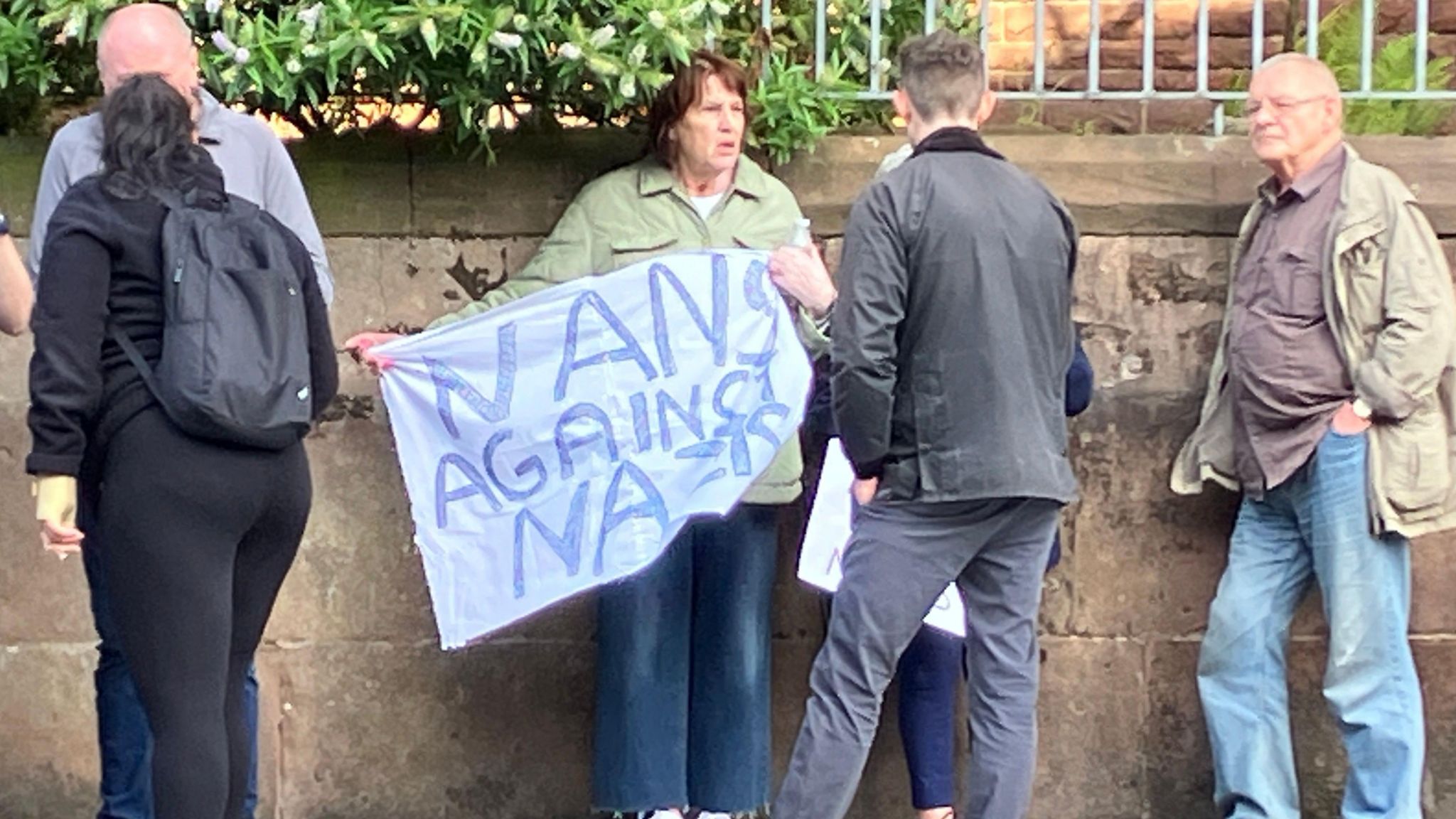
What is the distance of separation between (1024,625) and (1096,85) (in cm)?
177

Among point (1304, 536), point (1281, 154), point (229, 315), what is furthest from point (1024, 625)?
point (229, 315)

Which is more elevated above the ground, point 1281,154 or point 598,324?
point 1281,154

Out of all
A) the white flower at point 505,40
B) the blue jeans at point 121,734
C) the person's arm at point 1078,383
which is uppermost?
the white flower at point 505,40

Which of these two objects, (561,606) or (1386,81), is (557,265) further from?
(1386,81)

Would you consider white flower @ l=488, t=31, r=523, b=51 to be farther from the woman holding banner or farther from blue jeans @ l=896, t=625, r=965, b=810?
blue jeans @ l=896, t=625, r=965, b=810

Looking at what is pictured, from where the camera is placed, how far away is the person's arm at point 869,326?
183 inches

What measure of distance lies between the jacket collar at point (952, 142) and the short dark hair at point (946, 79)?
5cm

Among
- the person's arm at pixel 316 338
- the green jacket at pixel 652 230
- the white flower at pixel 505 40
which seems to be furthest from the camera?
the green jacket at pixel 652 230

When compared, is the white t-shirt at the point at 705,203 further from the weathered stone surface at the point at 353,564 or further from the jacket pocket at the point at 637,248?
the weathered stone surface at the point at 353,564

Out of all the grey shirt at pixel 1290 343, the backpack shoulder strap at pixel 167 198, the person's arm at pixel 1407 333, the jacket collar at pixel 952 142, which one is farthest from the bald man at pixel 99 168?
the person's arm at pixel 1407 333

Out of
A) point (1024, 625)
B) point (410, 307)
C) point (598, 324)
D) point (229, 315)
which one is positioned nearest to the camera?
point (229, 315)

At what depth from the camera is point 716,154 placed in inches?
217

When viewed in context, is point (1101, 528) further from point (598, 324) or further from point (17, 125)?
point (17, 125)

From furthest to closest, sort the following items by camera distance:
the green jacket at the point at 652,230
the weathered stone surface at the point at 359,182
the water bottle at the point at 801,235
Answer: the weathered stone surface at the point at 359,182
the green jacket at the point at 652,230
the water bottle at the point at 801,235
